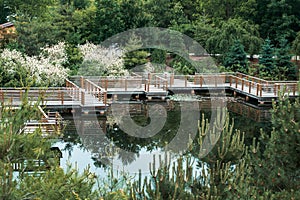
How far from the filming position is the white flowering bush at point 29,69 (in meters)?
24.6

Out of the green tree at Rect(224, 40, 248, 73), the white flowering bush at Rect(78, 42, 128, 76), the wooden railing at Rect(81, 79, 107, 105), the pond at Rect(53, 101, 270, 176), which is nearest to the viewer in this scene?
the pond at Rect(53, 101, 270, 176)

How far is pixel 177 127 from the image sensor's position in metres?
20.2

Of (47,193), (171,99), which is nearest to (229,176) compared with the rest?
(47,193)

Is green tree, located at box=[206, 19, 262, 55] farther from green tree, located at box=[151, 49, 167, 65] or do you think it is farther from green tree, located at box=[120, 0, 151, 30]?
green tree, located at box=[120, 0, 151, 30]

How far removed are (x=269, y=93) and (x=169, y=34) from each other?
9927 millimetres

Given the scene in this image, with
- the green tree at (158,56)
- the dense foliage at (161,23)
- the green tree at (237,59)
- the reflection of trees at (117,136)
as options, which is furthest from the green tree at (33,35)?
the green tree at (237,59)

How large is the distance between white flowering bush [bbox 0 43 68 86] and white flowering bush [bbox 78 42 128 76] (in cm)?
130

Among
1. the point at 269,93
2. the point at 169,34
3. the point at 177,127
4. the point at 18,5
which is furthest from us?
the point at 18,5

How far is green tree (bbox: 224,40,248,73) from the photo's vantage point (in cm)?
3127

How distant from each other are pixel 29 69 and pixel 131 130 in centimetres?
817

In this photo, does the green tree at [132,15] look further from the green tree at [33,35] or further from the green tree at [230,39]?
the green tree at [33,35]

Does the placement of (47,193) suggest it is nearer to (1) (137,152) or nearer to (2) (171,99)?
(1) (137,152)

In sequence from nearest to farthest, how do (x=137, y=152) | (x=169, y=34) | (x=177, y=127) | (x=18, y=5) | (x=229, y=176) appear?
(x=229, y=176) < (x=137, y=152) < (x=177, y=127) < (x=169, y=34) < (x=18, y=5)

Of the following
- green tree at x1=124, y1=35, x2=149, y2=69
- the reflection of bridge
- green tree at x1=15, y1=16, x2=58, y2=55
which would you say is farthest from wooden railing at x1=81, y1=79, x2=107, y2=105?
green tree at x1=124, y1=35, x2=149, y2=69
